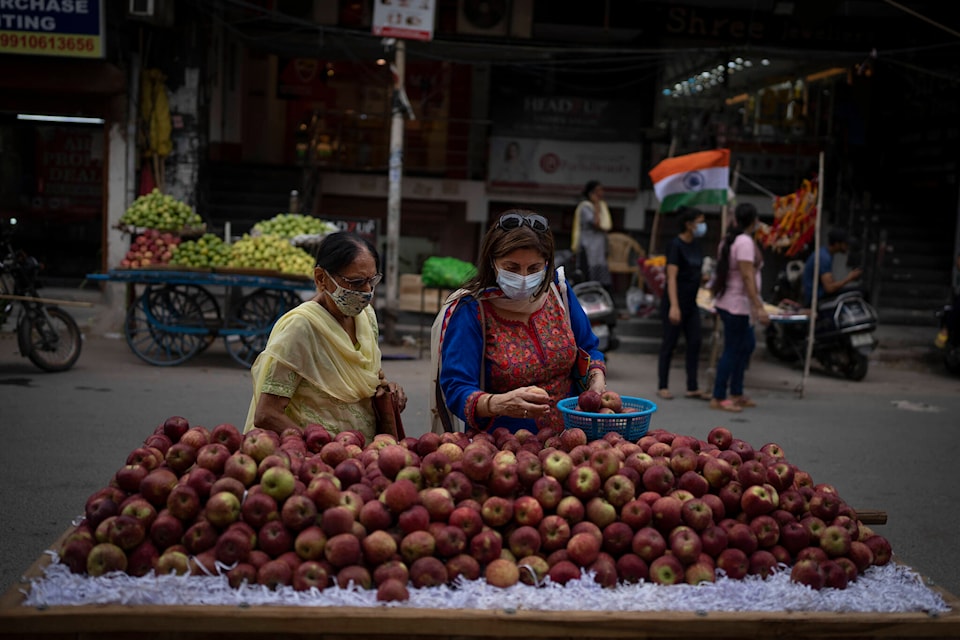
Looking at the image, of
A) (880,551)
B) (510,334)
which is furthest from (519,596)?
(510,334)

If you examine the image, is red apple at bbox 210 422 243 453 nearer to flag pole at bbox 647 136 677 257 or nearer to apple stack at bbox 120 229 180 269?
apple stack at bbox 120 229 180 269

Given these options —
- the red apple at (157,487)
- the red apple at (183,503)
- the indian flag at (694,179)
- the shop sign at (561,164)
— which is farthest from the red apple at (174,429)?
the shop sign at (561,164)

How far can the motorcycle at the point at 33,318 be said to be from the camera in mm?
9750

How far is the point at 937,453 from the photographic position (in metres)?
7.86

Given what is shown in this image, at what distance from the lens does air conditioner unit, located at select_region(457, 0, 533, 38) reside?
16.8 meters

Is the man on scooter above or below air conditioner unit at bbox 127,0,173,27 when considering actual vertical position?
below

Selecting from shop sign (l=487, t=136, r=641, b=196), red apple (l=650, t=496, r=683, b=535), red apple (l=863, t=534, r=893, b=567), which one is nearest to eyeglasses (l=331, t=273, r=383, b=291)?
red apple (l=650, t=496, r=683, b=535)

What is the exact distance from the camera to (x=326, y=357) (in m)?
3.68

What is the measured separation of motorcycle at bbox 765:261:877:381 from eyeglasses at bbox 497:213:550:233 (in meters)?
8.32

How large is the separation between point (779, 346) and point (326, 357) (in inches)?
412

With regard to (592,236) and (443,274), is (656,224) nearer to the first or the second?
(592,236)

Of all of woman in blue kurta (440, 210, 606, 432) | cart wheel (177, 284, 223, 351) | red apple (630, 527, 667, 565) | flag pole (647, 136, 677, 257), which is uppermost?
flag pole (647, 136, 677, 257)

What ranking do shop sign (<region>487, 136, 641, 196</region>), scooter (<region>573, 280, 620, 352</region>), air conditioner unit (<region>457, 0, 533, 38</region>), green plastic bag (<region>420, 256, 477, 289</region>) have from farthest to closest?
shop sign (<region>487, 136, 641, 196</region>), air conditioner unit (<region>457, 0, 533, 38</region>), green plastic bag (<region>420, 256, 477, 289</region>), scooter (<region>573, 280, 620, 352</region>)

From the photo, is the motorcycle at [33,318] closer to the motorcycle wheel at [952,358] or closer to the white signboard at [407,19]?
the white signboard at [407,19]
